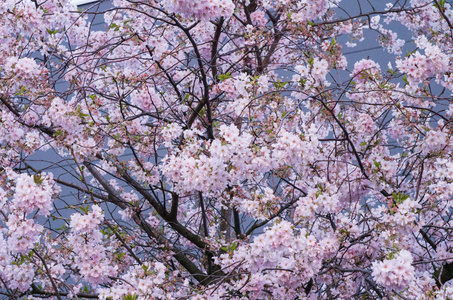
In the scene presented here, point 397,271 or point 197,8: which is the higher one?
point 197,8

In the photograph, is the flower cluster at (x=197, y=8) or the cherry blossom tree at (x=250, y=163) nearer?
the flower cluster at (x=197, y=8)

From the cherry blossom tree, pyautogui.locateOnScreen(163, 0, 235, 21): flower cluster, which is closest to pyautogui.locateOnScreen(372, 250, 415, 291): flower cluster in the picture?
the cherry blossom tree

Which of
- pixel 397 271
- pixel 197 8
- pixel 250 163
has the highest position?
pixel 197 8

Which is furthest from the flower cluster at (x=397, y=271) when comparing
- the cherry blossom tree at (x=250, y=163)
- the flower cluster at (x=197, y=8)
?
the flower cluster at (x=197, y=8)

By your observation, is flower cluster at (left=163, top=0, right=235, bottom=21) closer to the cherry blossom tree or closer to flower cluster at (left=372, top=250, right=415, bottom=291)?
the cherry blossom tree

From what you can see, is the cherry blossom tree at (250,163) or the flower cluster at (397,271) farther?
the cherry blossom tree at (250,163)

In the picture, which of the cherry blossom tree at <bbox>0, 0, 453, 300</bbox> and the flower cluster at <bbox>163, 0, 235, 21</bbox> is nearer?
the flower cluster at <bbox>163, 0, 235, 21</bbox>

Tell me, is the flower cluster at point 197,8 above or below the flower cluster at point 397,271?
above

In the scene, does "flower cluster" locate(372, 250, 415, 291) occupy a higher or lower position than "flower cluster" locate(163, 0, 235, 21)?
lower

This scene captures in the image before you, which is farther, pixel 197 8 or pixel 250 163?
pixel 250 163

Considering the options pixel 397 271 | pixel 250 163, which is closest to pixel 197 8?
pixel 250 163

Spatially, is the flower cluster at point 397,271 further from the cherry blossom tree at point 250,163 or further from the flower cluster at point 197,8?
the flower cluster at point 197,8

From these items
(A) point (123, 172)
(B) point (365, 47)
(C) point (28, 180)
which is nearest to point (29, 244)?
(C) point (28, 180)

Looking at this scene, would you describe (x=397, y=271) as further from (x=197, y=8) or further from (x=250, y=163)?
(x=197, y=8)
